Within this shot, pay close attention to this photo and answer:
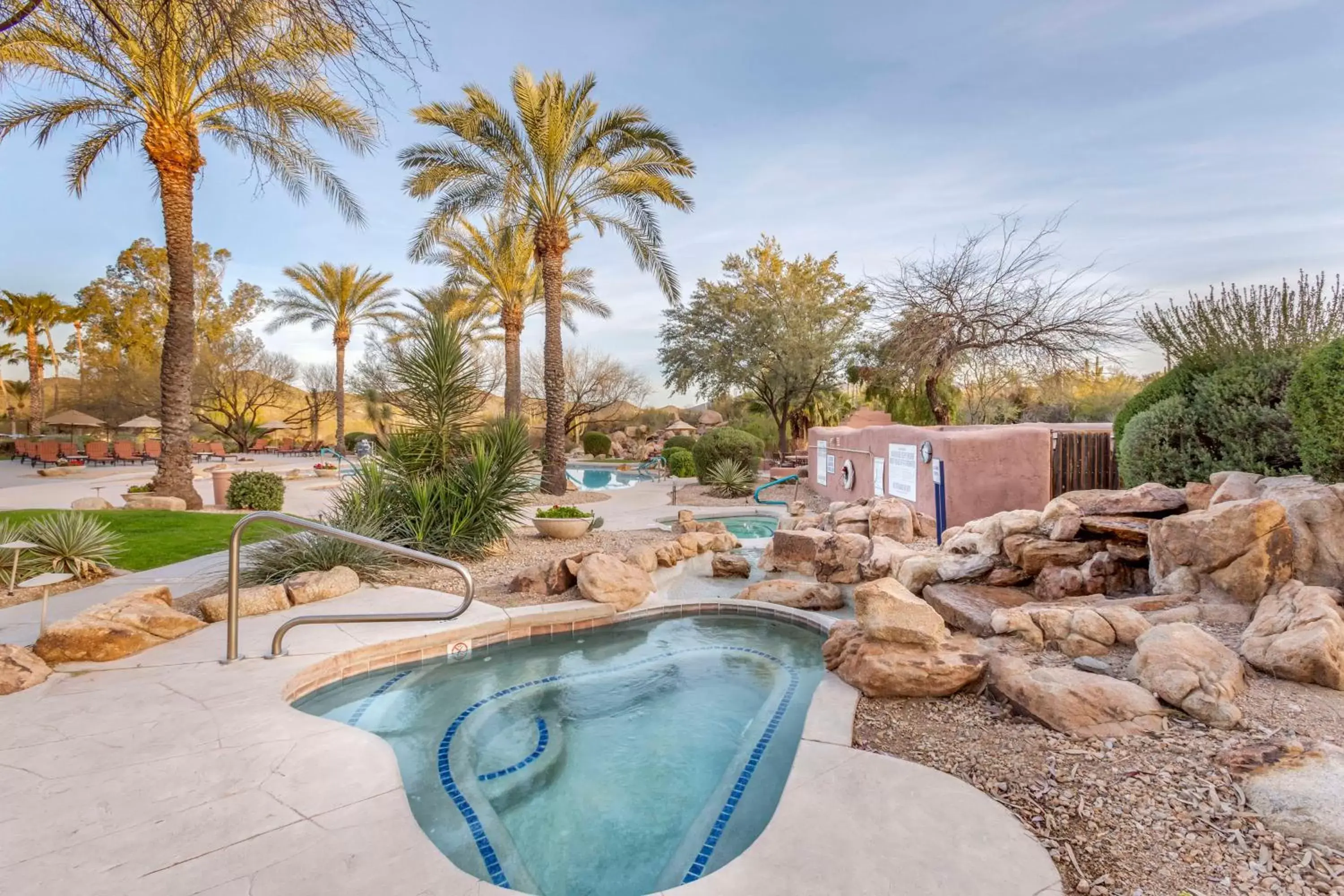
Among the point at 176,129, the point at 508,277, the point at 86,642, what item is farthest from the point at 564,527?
the point at 508,277

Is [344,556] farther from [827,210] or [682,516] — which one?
[827,210]

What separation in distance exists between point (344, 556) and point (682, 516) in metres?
5.20

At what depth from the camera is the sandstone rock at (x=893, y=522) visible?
7602 mm

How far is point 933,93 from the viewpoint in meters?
9.99

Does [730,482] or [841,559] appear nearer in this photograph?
[841,559]

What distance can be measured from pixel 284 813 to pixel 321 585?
3.39 meters

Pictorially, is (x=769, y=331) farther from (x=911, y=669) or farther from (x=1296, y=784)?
(x=1296, y=784)

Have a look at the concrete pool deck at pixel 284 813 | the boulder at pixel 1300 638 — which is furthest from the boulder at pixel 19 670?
the boulder at pixel 1300 638

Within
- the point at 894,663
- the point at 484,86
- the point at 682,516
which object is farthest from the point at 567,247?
the point at 894,663

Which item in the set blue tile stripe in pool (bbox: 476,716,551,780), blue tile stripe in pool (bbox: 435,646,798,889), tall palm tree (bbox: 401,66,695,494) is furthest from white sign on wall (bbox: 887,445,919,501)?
blue tile stripe in pool (bbox: 476,716,551,780)

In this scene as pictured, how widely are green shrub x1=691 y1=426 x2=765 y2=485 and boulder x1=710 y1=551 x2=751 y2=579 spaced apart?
28.3ft

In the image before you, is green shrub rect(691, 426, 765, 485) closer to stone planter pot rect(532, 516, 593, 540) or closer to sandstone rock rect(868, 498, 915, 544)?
stone planter pot rect(532, 516, 593, 540)

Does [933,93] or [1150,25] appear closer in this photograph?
[1150,25]

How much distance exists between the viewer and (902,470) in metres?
9.61
